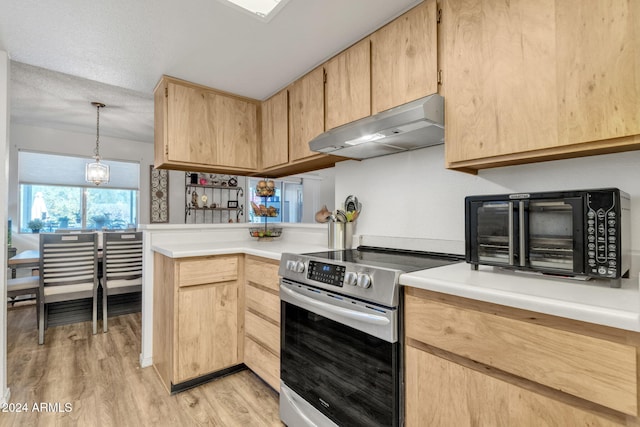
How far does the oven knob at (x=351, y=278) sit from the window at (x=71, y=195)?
506 centimetres

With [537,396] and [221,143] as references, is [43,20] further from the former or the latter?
[537,396]

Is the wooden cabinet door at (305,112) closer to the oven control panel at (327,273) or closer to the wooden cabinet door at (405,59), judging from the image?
the wooden cabinet door at (405,59)

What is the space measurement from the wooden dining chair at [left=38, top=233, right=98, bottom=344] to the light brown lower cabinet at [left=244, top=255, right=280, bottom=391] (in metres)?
1.90

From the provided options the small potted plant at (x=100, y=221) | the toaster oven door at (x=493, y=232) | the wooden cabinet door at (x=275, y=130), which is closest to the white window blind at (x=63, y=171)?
the small potted plant at (x=100, y=221)

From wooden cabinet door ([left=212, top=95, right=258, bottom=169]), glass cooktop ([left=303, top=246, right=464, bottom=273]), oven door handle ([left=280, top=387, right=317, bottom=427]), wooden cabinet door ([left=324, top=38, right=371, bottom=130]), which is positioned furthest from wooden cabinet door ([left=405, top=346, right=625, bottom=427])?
wooden cabinet door ([left=212, top=95, right=258, bottom=169])

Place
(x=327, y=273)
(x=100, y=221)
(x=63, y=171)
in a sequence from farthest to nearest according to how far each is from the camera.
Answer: (x=100, y=221), (x=63, y=171), (x=327, y=273)

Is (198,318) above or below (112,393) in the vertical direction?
above

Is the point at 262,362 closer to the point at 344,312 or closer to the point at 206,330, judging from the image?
the point at 206,330

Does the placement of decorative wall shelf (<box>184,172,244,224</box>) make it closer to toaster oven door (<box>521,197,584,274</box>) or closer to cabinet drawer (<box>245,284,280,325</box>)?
cabinet drawer (<box>245,284,280,325</box>)

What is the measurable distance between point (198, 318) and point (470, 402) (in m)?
1.64

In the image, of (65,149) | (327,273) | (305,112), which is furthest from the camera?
(65,149)

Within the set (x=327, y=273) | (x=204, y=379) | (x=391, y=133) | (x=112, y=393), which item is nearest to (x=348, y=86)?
(x=391, y=133)

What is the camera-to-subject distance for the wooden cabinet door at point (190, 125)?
7.68 ft

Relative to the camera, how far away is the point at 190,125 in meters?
2.42
